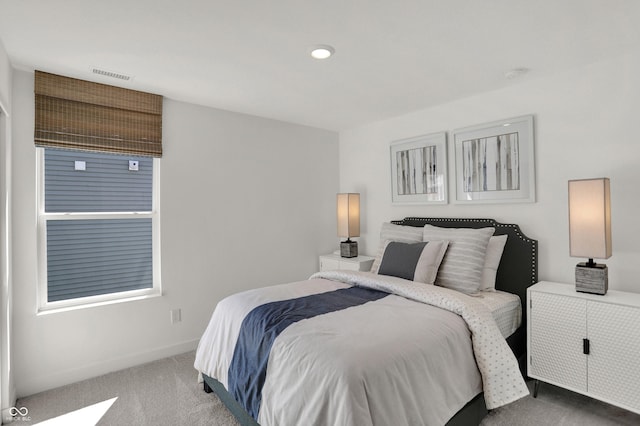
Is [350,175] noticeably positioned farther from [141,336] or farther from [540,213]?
[141,336]

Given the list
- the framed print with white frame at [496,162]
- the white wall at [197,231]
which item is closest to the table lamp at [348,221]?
the white wall at [197,231]

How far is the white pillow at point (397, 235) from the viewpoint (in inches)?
133

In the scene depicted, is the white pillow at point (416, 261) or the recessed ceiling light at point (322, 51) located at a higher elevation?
the recessed ceiling light at point (322, 51)

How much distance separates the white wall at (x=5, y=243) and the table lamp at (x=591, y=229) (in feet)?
12.4

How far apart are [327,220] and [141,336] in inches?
96.5

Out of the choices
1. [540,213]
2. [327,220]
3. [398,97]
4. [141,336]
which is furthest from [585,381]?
[141,336]

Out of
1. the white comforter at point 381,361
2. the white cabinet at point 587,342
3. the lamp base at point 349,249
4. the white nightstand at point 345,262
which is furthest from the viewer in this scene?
the lamp base at point 349,249

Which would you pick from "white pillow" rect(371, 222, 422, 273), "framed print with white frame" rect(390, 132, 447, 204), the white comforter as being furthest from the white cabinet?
"framed print with white frame" rect(390, 132, 447, 204)

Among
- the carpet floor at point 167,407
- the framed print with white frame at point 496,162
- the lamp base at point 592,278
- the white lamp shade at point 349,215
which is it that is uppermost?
the framed print with white frame at point 496,162

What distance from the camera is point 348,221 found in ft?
13.4

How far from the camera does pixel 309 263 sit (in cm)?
435

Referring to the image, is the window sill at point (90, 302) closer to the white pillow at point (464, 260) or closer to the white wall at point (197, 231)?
the white wall at point (197, 231)

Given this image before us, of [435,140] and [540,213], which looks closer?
[540,213]

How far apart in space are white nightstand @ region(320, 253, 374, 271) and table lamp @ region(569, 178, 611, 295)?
1971 mm
